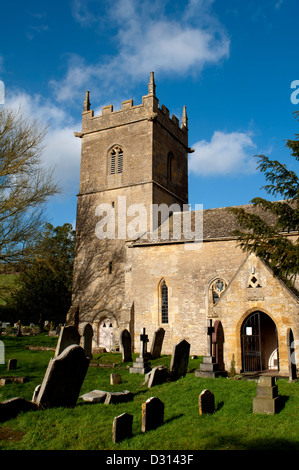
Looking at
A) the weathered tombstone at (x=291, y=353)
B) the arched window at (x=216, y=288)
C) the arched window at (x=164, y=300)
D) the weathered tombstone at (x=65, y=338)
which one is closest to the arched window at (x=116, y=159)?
the arched window at (x=164, y=300)

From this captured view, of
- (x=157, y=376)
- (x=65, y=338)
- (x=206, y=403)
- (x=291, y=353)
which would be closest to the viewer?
(x=206, y=403)

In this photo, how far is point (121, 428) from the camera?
627cm

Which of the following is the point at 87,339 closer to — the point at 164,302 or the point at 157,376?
the point at 164,302

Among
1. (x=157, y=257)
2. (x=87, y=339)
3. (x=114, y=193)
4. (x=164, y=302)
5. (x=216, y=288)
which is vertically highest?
(x=114, y=193)

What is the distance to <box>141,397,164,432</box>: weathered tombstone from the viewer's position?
6699 millimetres

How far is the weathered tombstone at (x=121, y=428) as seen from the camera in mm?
6173

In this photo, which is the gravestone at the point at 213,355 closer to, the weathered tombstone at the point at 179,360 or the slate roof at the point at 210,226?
the weathered tombstone at the point at 179,360

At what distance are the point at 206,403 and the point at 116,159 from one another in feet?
66.7

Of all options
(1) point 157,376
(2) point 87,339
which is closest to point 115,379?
(1) point 157,376

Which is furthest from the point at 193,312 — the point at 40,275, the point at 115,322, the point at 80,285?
the point at 40,275

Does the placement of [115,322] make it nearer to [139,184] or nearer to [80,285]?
[80,285]

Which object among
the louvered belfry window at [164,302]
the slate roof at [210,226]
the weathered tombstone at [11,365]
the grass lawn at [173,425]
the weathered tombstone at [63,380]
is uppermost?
the slate roof at [210,226]

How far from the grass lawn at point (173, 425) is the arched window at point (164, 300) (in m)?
9.83

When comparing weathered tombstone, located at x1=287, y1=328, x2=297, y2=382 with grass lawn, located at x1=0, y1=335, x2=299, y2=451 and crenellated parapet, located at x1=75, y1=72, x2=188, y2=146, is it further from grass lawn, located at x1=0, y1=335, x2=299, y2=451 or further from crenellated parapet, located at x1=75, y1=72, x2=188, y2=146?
crenellated parapet, located at x1=75, y1=72, x2=188, y2=146
